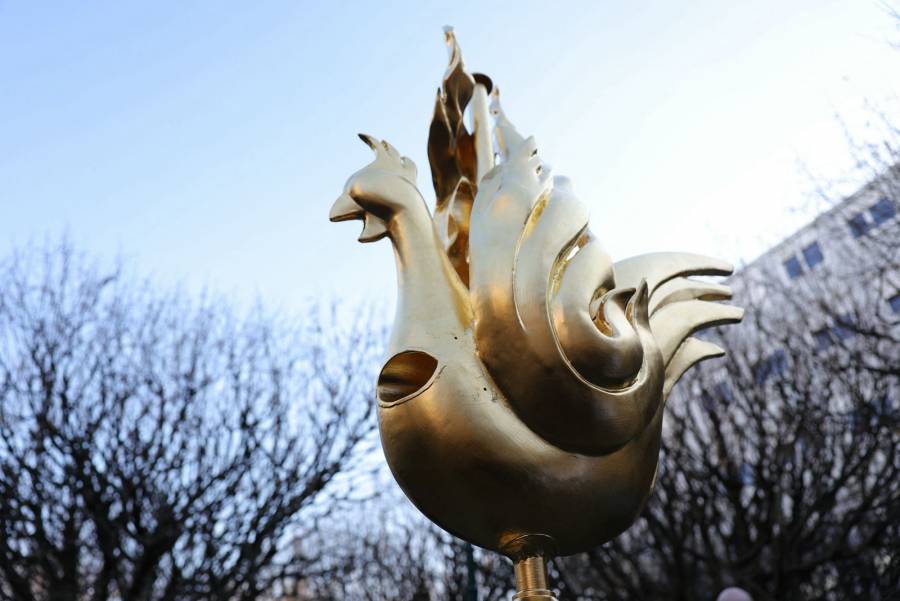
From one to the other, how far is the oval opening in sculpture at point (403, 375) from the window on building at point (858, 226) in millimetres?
8433

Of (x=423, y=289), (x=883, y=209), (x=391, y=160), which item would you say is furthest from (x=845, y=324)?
(x=423, y=289)

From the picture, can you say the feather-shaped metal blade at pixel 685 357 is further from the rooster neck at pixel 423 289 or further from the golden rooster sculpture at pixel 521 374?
the rooster neck at pixel 423 289

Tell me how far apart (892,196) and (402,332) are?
24.8 feet

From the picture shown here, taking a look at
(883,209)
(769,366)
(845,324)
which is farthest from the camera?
(769,366)

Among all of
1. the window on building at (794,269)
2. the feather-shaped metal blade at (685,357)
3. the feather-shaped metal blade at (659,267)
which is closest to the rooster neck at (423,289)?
the feather-shaped metal blade at (659,267)

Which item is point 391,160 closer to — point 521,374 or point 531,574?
point 521,374

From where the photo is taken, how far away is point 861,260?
8.86 m

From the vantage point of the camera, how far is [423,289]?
1.26 meters

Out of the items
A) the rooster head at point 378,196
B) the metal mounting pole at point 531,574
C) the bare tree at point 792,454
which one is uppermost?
the bare tree at point 792,454

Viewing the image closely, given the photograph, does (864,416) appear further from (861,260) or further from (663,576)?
(663,576)

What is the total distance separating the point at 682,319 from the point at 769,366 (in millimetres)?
10221

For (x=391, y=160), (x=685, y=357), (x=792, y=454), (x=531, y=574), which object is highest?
(x=792, y=454)

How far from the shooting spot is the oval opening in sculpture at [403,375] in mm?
1204

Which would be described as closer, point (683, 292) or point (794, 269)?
point (683, 292)
